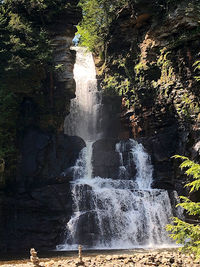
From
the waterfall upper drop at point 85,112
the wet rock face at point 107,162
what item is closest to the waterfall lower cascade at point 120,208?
the wet rock face at point 107,162

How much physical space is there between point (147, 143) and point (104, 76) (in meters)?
12.5

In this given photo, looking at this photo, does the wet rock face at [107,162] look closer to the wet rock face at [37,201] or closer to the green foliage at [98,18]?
the wet rock face at [37,201]

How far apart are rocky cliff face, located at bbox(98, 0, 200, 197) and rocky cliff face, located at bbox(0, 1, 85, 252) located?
20.3ft

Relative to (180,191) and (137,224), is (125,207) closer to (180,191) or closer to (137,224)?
(137,224)

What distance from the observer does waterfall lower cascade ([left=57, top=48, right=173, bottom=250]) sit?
2252 centimetres

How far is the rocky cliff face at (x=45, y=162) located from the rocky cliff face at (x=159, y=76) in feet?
20.3

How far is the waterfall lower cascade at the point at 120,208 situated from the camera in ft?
73.9

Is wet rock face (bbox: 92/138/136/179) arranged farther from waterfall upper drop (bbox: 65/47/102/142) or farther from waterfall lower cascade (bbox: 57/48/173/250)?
waterfall upper drop (bbox: 65/47/102/142)

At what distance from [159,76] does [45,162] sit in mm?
14723

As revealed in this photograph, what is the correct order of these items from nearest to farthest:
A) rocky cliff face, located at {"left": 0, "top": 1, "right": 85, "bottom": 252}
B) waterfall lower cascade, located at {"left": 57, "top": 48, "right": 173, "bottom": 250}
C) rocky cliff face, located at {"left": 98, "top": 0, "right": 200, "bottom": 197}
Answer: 1. waterfall lower cascade, located at {"left": 57, "top": 48, "right": 173, "bottom": 250}
2. rocky cliff face, located at {"left": 0, "top": 1, "right": 85, "bottom": 252}
3. rocky cliff face, located at {"left": 98, "top": 0, "right": 200, "bottom": 197}

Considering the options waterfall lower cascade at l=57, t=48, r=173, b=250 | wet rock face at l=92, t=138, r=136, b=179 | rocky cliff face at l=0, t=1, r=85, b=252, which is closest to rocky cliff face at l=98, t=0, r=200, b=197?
waterfall lower cascade at l=57, t=48, r=173, b=250

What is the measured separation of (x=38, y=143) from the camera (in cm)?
2833

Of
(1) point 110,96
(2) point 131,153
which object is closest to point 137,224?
(2) point 131,153

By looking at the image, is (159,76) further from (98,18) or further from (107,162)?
(98,18)
